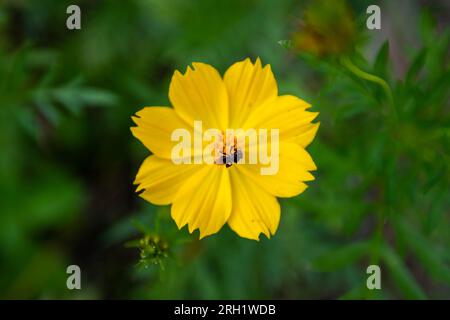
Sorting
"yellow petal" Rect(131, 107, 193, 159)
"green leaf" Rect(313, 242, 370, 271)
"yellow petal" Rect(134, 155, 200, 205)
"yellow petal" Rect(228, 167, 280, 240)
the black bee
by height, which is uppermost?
"yellow petal" Rect(131, 107, 193, 159)

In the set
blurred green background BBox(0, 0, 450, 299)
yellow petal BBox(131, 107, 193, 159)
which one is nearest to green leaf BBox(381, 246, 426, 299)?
blurred green background BBox(0, 0, 450, 299)

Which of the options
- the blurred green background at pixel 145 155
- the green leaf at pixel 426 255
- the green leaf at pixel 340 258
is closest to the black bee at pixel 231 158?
the blurred green background at pixel 145 155

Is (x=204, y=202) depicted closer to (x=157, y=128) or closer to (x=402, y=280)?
(x=157, y=128)

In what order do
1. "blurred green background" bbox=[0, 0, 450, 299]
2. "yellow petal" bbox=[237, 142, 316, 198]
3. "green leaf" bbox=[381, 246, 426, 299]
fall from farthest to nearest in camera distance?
"blurred green background" bbox=[0, 0, 450, 299], "green leaf" bbox=[381, 246, 426, 299], "yellow petal" bbox=[237, 142, 316, 198]

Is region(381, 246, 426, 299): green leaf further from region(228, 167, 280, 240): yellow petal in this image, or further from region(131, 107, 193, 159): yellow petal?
region(131, 107, 193, 159): yellow petal

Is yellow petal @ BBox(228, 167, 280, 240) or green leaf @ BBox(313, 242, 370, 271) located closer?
yellow petal @ BBox(228, 167, 280, 240)

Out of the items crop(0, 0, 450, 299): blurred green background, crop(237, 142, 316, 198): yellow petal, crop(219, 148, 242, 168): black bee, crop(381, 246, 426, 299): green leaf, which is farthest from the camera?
crop(0, 0, 450, 299): blurred green background

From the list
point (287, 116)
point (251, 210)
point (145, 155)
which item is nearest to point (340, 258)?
point (251, 210)

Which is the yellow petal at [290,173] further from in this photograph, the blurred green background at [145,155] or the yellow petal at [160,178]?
the blurred green background at [145,155]
